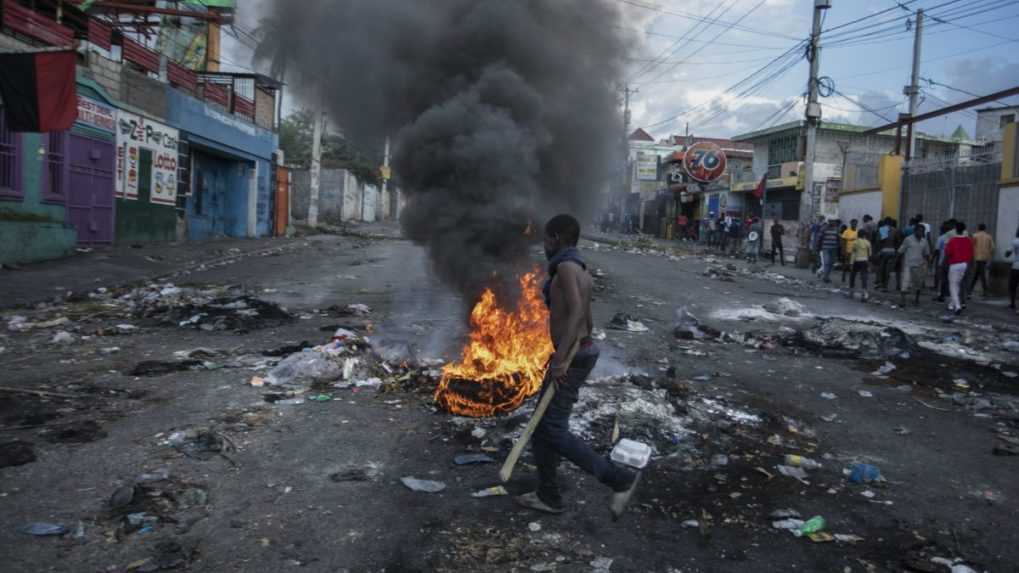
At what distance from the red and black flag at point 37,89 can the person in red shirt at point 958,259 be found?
47.4ft

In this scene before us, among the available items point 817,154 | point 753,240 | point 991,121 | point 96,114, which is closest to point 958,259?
point 753,240

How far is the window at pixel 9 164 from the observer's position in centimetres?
1138

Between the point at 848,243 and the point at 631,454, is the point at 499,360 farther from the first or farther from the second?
the point at 848,243

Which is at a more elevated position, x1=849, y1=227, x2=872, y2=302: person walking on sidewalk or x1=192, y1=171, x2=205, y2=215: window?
x1=192, y1=171, x2=205, y2=215: window

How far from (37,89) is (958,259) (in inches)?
583

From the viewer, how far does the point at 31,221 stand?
1202 cm

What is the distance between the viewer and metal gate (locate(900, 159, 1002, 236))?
48.8 ft

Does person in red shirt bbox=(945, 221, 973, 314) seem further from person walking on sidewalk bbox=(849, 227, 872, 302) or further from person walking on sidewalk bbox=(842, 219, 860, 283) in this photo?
person walking on sidewalk bbox=(842, 219, 860, 283)

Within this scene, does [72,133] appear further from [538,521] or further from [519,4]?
[538,521]

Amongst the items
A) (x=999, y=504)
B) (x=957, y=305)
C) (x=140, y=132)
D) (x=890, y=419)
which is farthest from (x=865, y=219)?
(x=140, y=132)

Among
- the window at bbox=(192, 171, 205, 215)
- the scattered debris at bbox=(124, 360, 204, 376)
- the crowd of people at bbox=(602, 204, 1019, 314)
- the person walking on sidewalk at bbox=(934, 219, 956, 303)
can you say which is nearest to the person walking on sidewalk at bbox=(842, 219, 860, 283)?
the crowd of people at bbox=(602, 204, 1019, 314)

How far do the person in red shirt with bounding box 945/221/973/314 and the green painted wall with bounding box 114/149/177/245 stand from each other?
662 inches

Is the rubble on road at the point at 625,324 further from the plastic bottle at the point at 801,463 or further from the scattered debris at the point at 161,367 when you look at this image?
the scattered debris at the point at 161,367

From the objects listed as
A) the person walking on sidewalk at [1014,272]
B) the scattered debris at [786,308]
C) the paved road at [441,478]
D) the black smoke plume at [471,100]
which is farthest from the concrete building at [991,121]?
the black smoke plume at [471,100]
